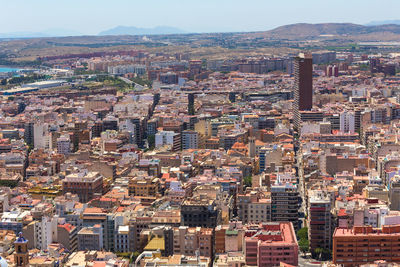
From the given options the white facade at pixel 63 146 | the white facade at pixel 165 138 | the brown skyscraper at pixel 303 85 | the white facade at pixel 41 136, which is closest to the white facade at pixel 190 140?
the white facade at pixel 165 138

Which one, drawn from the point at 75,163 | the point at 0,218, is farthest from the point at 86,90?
the point at 0,218

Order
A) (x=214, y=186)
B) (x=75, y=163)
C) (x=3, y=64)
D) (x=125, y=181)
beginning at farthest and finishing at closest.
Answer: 1. (x=3, y=64)
2. (x=75, y=163)
3. (x=125, y=181)
4. (x=214, y=186)

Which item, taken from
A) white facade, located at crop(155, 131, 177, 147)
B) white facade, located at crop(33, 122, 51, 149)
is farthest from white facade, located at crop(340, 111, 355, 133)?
white facade, located at crop(33, 122, 51, 149)

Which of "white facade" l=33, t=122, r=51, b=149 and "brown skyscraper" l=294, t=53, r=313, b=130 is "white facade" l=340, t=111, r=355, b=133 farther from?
"white facade" l=33, t=122, r=51, b=149

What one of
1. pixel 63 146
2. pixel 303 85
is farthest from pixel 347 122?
pixel 63 146

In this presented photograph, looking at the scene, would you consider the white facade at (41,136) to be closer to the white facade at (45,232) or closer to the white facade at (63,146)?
the white facade at (63,146)

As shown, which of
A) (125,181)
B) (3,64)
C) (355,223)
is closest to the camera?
(355,223)

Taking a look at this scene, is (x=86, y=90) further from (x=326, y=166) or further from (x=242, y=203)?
(x=242, y=203)

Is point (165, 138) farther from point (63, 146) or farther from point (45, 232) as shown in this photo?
point (45, 232)
